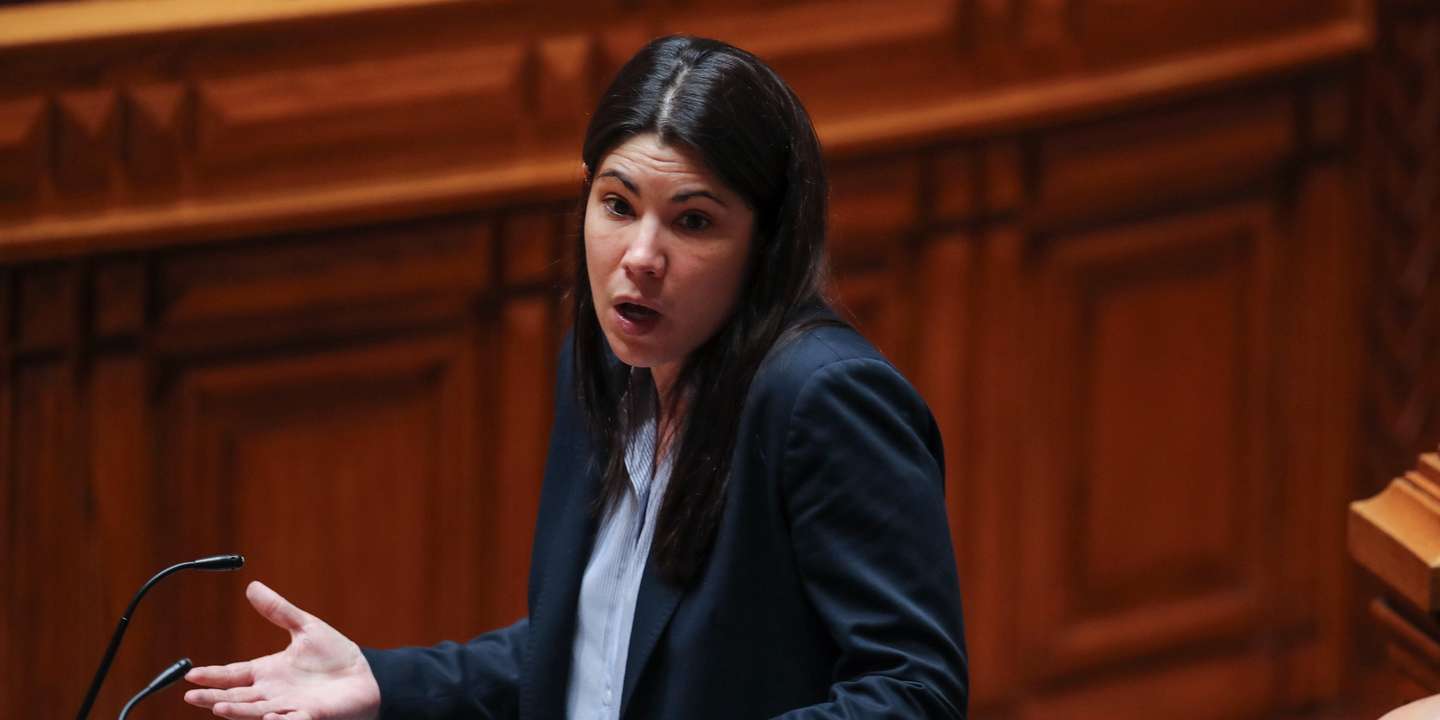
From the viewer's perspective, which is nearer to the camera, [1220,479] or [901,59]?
[901,59]

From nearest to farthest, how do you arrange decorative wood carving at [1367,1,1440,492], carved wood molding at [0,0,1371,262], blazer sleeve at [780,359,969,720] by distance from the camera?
blazer sleeve at [780,359,969,720] → carved wood molding at [0,0,1371,262] → decorative wood carving at [1367,1,1440,492]

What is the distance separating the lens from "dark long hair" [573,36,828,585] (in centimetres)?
94

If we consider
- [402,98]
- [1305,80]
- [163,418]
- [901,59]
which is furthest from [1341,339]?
[163,418]

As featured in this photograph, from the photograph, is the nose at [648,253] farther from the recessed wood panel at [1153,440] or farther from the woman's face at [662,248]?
the recessed wood panel at [1153,440]

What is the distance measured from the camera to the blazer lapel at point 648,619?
37.4 inches

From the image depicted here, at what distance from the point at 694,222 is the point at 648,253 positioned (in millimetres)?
26

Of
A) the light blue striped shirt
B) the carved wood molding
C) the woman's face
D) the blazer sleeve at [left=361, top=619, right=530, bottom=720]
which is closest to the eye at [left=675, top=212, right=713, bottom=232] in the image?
the woman's face

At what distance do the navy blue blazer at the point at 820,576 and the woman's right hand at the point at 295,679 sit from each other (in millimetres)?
142

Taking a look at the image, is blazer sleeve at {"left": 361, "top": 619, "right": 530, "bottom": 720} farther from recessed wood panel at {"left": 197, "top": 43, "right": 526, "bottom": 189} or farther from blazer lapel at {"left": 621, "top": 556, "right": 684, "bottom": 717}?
recessed wood panel at {"left": 197, "top": 43, "right": 526, "bottom": 189}

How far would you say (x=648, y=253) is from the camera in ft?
3.10

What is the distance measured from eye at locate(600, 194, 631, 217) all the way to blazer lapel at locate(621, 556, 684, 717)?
0.52 feet

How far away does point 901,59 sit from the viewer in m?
1.90

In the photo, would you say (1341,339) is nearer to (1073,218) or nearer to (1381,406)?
(1381,406)

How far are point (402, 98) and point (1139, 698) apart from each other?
3.17ft
